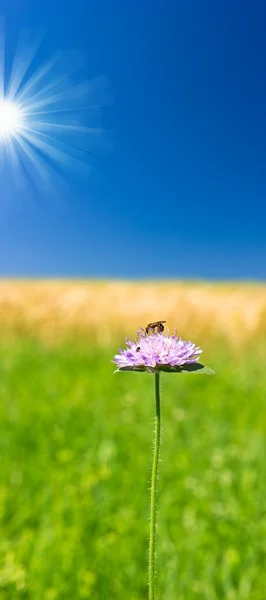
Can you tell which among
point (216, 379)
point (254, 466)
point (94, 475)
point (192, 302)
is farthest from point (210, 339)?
point (94, 475)

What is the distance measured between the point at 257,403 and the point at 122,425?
169 centimetres

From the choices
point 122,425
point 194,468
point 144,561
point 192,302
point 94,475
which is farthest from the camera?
point 192,302

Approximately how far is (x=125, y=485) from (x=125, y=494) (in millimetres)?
122

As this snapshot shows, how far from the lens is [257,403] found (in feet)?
19.6

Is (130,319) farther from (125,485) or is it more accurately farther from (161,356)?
(161,356)

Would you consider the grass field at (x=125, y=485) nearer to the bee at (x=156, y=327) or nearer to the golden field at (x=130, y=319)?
the golden field at (x=130, y=319)

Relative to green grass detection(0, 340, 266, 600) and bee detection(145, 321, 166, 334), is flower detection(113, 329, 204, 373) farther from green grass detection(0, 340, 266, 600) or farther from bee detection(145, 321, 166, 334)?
green grass detection(0, 340, 266, 600)

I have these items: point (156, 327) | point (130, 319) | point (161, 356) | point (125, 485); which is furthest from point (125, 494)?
point (130, 319)

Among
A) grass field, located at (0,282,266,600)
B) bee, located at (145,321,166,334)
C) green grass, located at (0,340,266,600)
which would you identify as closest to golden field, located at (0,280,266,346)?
grass field, located at (0,282,266,600)

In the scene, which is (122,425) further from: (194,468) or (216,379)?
(216,379)

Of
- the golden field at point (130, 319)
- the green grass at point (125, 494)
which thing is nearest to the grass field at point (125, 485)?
the green grass at point (125, 494)

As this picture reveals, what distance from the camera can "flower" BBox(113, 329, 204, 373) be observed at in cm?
94

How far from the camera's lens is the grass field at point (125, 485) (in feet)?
10.5

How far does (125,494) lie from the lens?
3990 millimetres
